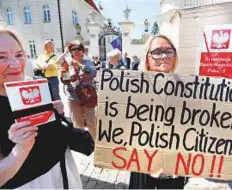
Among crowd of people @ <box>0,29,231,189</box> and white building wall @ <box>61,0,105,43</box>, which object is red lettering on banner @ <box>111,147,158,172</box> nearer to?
crowd of people @ <box>0,29,231,189</box>

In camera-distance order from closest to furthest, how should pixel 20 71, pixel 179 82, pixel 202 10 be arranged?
pixel 20 71, pixel 179 82, pixel 202 10

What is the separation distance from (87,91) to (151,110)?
2158mm

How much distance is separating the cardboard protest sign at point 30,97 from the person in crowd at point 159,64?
2.53 feet

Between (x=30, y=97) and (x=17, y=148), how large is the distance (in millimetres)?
210

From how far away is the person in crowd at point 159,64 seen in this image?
5.20ft

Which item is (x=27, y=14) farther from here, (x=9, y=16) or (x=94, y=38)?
(x=94, y=38)

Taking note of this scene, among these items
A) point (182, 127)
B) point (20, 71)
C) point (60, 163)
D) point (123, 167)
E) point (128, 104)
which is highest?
point (20, 71)

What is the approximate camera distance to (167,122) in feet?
4.63

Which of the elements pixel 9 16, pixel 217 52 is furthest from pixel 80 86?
pixel 9 16

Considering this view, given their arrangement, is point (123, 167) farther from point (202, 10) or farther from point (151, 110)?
point (202, 10)

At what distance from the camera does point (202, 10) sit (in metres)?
7.13

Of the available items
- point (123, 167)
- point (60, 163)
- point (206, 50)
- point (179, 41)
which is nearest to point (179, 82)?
point (123, 167)

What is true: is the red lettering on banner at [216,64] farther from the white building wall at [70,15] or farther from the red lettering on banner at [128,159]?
the white building wall at [70,15]

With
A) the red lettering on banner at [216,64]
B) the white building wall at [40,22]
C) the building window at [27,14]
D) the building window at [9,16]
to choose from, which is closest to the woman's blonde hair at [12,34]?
the red lettering on banner at [216,64]
